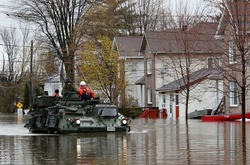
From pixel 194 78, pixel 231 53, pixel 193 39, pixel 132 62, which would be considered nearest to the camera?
pixel 231 53

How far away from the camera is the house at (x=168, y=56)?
46.3 m

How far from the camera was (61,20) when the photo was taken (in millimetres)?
65000

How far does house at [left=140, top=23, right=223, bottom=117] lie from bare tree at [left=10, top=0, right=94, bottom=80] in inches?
259

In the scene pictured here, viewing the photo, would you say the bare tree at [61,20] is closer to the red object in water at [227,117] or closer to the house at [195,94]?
the house at [195,94]

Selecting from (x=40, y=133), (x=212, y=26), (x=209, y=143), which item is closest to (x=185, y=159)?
(x=209, y=143)

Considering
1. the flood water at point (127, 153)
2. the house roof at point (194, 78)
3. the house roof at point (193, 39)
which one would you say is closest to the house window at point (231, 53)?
the house roof at point (193, 39)

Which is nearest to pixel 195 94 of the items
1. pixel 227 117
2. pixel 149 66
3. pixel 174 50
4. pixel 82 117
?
pixel 174 50

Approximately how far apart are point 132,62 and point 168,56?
1369 cm

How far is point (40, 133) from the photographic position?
2900 centimetres

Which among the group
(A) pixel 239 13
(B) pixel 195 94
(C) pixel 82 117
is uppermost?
(A) pixel 239 13

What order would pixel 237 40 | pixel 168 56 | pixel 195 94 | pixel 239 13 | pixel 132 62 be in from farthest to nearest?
pixel 132 62, pixel 168 56, pixel 195 94, pixel 239 13, pixel 237 40

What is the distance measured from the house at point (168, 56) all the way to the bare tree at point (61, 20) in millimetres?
6570

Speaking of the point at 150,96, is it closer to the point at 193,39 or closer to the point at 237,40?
the point at 193,39

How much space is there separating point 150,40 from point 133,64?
7.28 m
